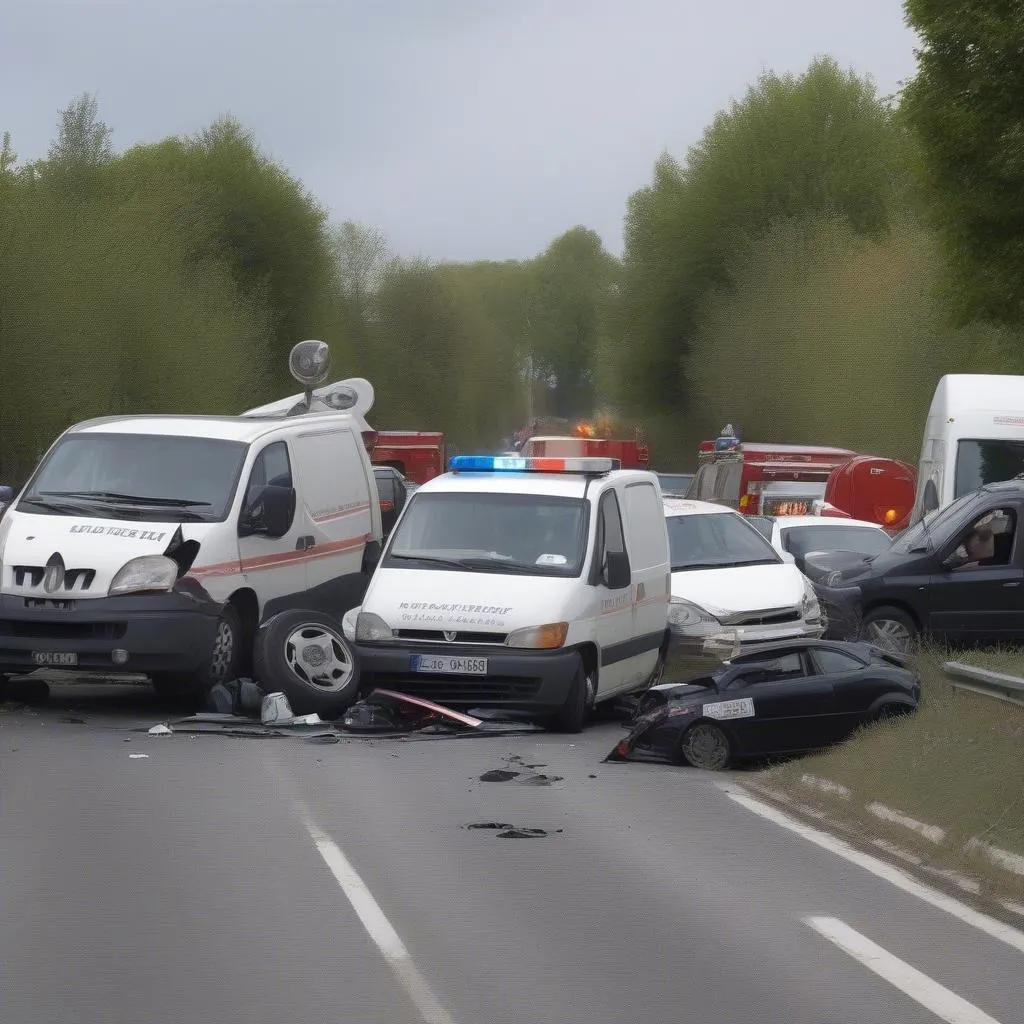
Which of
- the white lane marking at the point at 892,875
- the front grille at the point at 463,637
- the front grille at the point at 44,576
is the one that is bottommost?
the white lane marking at the point at 892,875

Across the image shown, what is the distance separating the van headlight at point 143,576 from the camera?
1490cm

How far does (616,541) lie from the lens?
1625 cm

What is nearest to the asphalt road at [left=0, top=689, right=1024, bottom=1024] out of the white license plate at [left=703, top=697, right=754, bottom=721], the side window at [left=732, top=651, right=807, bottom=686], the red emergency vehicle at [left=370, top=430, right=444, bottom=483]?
the white license plate at [left=703, top=697, right=754, bottom=721]

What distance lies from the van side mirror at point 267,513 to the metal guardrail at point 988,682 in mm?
5840

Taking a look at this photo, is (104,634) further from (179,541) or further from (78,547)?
(179,541)

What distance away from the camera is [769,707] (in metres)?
13.4

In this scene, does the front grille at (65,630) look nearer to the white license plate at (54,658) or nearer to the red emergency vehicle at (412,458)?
the white license plate at (54,658)

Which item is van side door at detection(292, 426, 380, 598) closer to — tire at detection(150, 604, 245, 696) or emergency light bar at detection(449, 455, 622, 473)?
emergency light bar at detection(449, 455, 622, 473)

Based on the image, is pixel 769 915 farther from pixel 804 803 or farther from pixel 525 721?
pixel 525 721

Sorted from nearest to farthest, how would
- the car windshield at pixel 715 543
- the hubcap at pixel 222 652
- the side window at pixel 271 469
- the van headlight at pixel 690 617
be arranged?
the hubcap at pixel 222 652 < the side window at pixel 271 469 < the van headlight at pixel 690 617 < the car windshield at pixel 715 543

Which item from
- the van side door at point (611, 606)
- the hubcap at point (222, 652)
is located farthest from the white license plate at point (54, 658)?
the van side door at point (611, 606)

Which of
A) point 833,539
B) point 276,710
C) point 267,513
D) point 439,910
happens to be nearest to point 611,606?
point 276,710

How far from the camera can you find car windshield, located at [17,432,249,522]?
52.3ft

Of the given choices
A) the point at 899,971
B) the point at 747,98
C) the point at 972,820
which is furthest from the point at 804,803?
the point at 747,98
